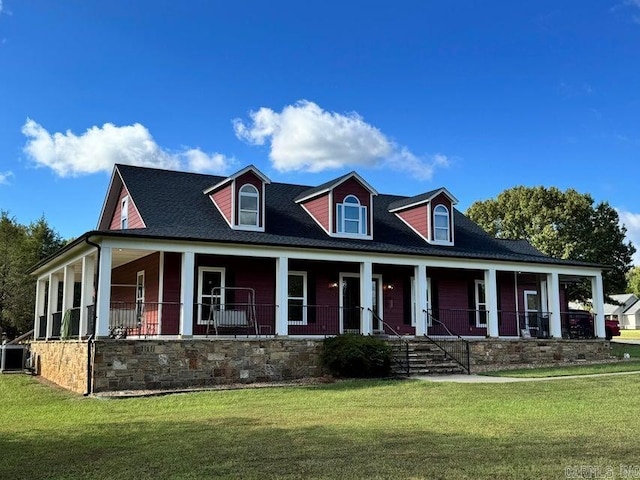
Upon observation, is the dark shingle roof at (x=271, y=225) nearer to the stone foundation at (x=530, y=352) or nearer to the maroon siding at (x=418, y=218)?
the maroon siding at (x=418, y=218)

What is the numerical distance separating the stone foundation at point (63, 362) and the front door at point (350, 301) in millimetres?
8956

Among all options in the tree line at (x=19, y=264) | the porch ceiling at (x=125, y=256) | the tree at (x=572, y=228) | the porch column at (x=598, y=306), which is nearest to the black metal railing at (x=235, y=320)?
the porch ceiling at (x=125, y=256)

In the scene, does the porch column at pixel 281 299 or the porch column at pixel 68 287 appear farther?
the porch column at pixel 68 287

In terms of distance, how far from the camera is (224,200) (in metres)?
20.5

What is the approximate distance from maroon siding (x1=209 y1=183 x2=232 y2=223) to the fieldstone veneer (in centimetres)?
495

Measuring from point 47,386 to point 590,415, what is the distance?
14.2 metres

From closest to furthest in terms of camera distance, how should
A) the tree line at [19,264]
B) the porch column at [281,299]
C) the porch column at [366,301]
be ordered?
1. the porch column at [281,299]
2. the porch column at [366,301]
3. the tree line at [19,264]

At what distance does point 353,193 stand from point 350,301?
3.91m

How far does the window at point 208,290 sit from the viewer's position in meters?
19.5

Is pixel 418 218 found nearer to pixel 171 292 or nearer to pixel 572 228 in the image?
pixel 171 292

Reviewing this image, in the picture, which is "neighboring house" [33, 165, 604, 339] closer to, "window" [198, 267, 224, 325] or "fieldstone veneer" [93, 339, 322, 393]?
"window" [198, 267, 224, 325]

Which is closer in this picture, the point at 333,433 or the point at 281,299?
the point at 333,433

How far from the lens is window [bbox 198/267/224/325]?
1950 cm

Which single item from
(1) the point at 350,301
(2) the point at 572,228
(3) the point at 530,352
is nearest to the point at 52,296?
(1) the point at 350,301
